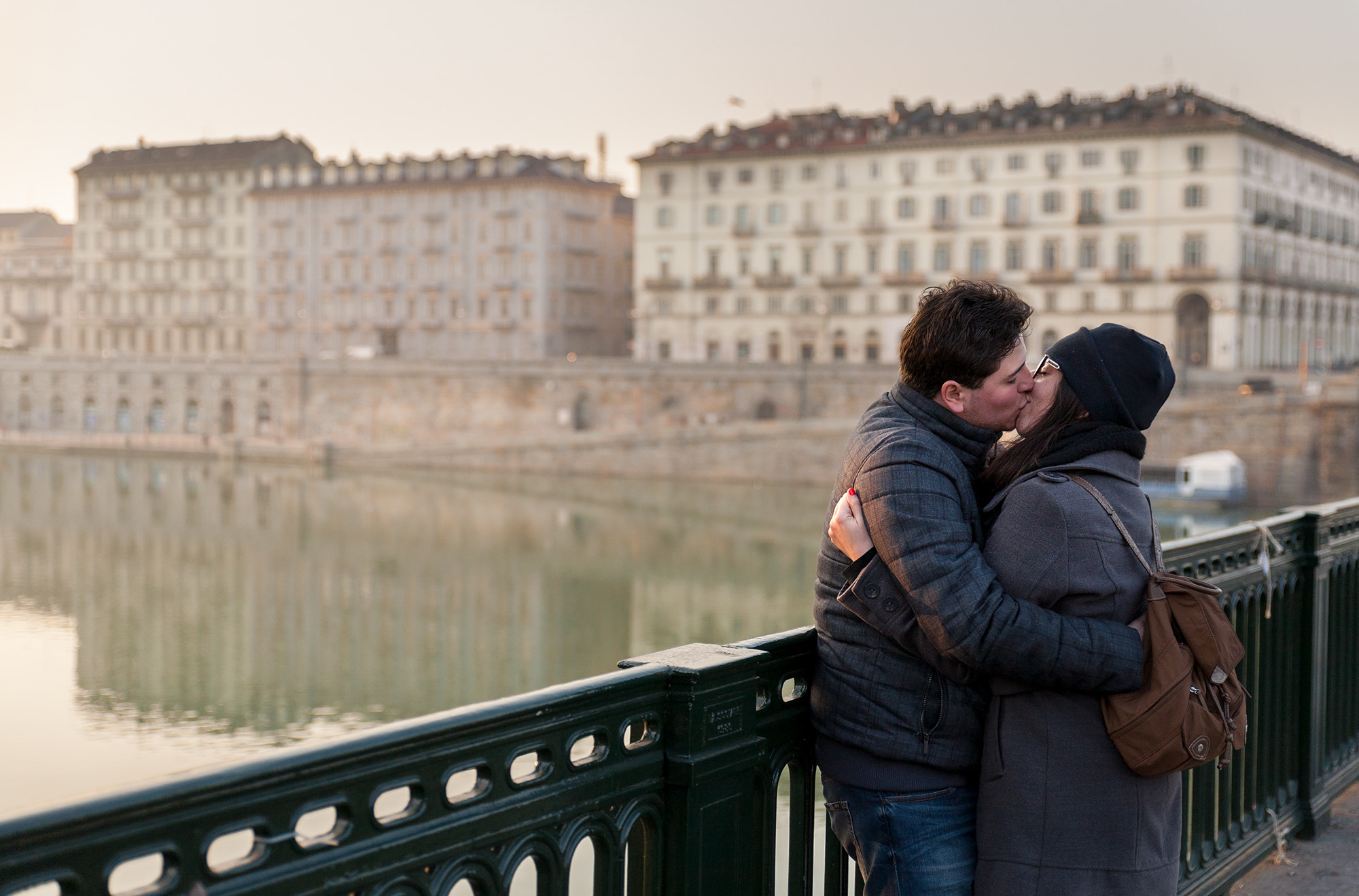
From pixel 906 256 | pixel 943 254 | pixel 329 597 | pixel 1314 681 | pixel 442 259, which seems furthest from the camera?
pixel 442 259

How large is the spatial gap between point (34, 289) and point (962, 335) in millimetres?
94340

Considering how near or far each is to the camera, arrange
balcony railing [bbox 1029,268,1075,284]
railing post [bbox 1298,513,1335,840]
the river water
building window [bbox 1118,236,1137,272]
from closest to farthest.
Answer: railing post [bbox 1298,513,1335,840] < the river water < building window [bbox 1118,236,1137,272] < balcony railing [bbox 1029,268,1075,284]

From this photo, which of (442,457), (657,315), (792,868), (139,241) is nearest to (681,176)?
(657,315)

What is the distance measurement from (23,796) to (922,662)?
561 inches

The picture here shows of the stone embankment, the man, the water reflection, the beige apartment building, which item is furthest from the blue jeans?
the beige apartment building

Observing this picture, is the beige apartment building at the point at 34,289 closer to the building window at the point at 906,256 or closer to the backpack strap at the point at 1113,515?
the building window at the point at 906,256

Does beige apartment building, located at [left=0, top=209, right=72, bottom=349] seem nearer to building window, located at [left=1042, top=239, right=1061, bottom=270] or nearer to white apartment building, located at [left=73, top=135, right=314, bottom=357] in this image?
white apartment building, located at [left=73, top=135, right=314, bottom=357]

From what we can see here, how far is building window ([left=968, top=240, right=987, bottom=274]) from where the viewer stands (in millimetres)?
58750

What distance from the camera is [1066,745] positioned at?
8.25 ft

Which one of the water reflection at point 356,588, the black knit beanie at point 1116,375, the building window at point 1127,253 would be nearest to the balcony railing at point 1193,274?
the building window at point 1127,253

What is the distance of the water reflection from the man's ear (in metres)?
13.8

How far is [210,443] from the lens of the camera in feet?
191

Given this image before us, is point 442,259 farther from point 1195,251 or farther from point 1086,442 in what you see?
Result: point 1086,442

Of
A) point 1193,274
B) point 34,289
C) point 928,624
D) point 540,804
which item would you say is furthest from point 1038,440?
point 34,289
